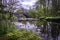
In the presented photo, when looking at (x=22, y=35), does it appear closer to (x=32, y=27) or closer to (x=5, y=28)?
(x=5, y=28)

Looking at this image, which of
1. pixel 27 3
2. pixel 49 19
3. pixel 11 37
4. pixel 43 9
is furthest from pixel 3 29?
pixel 49 19

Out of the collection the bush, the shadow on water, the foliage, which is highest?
the foliage

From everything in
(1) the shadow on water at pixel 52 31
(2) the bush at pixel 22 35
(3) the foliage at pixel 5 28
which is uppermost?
(3) the foliage at pixel 5 28

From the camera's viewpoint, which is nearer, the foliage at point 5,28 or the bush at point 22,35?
the bush at point 22,35

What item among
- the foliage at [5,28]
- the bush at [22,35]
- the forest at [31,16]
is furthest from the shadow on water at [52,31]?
the bush at [22,35]

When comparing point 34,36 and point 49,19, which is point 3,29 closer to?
point 34,36

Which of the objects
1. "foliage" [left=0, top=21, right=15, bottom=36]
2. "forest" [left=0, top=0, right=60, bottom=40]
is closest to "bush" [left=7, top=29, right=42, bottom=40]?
"forest" [left=0, top=0, right=60, bottom=40]

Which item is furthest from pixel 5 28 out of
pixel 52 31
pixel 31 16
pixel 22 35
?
pixel 52 31

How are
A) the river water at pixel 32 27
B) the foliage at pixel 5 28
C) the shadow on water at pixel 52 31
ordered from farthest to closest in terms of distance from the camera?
1. the shadow on water at pixel 52 31
2. the river water at pixel 32 27
3. the foliage at pixel 5 28

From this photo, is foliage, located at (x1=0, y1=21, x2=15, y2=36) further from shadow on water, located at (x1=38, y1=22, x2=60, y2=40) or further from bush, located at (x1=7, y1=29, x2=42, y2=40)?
shadow on water, located at (x1=38, y1=22, x2=60, y2=40)

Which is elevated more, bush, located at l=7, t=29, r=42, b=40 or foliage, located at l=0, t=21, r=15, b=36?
foliage, located at l=0, t=21, r=15, b=36

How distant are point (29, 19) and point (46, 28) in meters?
0.55

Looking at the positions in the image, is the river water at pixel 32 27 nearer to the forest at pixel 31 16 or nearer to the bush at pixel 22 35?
the forest at pixel 31 16

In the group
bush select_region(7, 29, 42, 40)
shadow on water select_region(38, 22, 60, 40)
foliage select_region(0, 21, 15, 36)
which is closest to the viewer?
bush select_region(7, 29, 42, 40)
